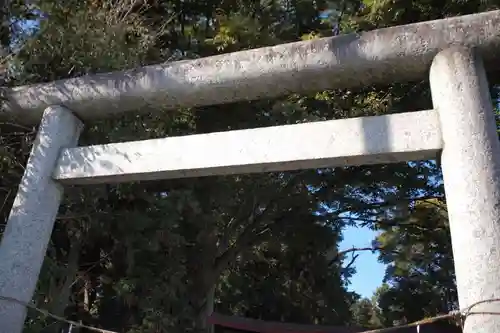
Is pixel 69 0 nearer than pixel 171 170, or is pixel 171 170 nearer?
pixel 171 170

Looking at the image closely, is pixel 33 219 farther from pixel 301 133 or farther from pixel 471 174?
pixel 471 174

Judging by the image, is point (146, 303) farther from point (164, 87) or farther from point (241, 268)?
point (241, 268)

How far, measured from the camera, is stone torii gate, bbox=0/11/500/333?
241 centimetres

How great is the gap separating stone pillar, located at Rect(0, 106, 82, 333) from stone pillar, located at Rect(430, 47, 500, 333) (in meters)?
2.36

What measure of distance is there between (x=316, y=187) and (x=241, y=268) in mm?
6155

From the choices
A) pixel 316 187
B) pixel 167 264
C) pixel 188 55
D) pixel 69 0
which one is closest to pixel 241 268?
pixel 316 187

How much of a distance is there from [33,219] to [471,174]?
8.28ft

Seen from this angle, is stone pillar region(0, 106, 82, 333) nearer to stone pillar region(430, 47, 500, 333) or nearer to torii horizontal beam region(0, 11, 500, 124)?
torii horizontal beam region(0, 11, 500, 124)

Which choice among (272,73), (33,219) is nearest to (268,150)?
(272,73)

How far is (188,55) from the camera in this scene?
21.0 feet

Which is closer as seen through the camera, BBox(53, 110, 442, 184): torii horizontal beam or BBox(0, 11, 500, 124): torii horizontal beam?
BBox(53, 110, 442, 184): torii horizontal beam

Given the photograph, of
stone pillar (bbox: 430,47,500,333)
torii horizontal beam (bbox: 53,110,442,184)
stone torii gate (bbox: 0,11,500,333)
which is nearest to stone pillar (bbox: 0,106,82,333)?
stone torii gate (bbox: 0,11,500,333)

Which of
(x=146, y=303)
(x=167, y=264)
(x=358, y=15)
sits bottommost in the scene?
(x=146, y=303)

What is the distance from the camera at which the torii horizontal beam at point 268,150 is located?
104 inches
